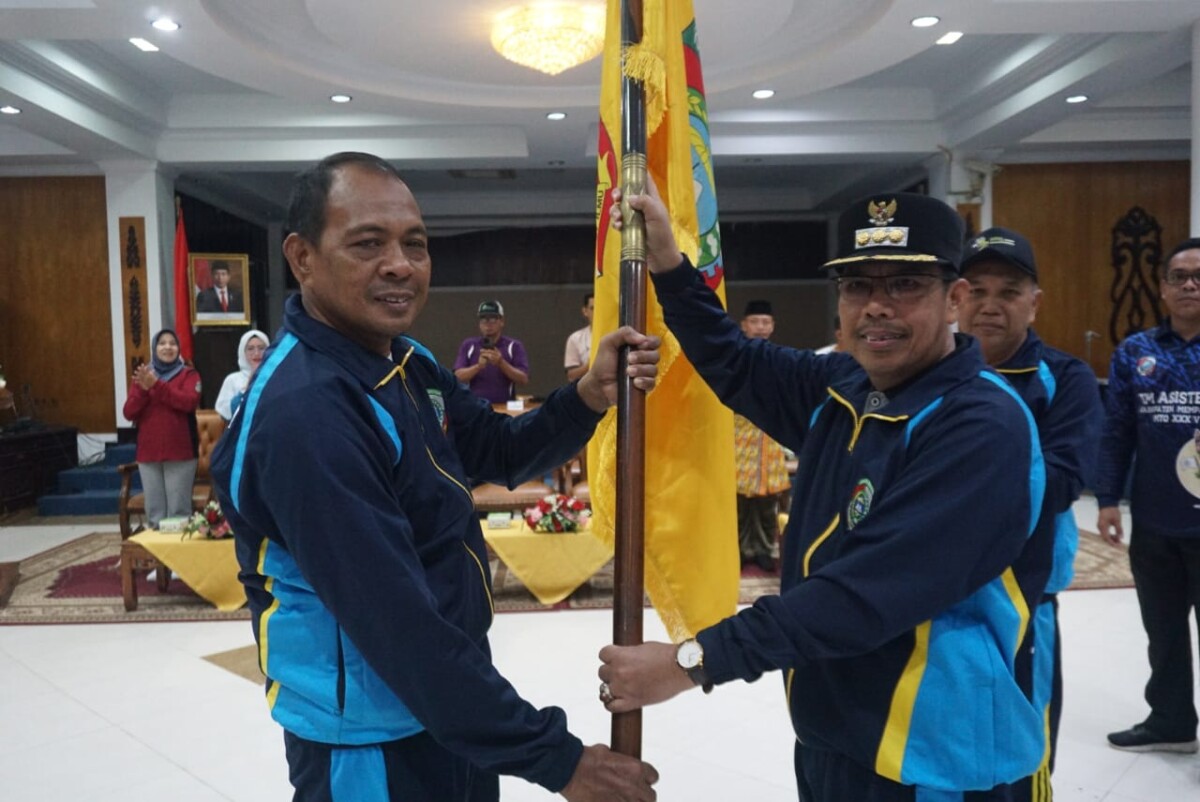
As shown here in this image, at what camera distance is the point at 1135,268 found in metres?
8.96

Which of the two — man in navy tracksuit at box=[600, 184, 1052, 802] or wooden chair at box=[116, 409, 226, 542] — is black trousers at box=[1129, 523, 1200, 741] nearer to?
man in navy tracksuit at box=[600, 184, 1052, 802]

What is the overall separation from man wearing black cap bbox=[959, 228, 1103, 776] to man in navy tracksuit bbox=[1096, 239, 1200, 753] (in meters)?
0.87

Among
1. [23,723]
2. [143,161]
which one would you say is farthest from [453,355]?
[23,723]

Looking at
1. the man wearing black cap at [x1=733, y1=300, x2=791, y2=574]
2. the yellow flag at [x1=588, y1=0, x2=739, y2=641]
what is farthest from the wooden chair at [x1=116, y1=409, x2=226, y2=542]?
the yellow flag at [x1=588, y1=0, x2=739, y2=641]

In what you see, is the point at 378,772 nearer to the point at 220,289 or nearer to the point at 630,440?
the point at 630,440

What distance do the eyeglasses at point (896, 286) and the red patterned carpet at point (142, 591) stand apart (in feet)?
11.4

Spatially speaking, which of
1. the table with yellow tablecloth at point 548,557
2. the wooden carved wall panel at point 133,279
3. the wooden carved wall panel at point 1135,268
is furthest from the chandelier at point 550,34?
the wooden carved wall panel at point 1135,268

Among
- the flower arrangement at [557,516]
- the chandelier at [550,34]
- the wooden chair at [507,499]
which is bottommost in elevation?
the wooden chair at [507,499]

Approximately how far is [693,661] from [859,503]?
344 millimetres

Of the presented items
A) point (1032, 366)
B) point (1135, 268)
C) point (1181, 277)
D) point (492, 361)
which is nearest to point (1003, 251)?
point (1032, 366)

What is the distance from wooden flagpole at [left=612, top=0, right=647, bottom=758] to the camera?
1366 millimetres

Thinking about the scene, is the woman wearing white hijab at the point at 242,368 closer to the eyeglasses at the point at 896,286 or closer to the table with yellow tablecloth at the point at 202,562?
the table with yellow tablecloth at the point at 202,562

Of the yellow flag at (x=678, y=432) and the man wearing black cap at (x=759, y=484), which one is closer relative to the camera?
the yellow flag at (x=678, y=432)

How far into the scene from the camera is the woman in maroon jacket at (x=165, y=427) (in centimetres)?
555
